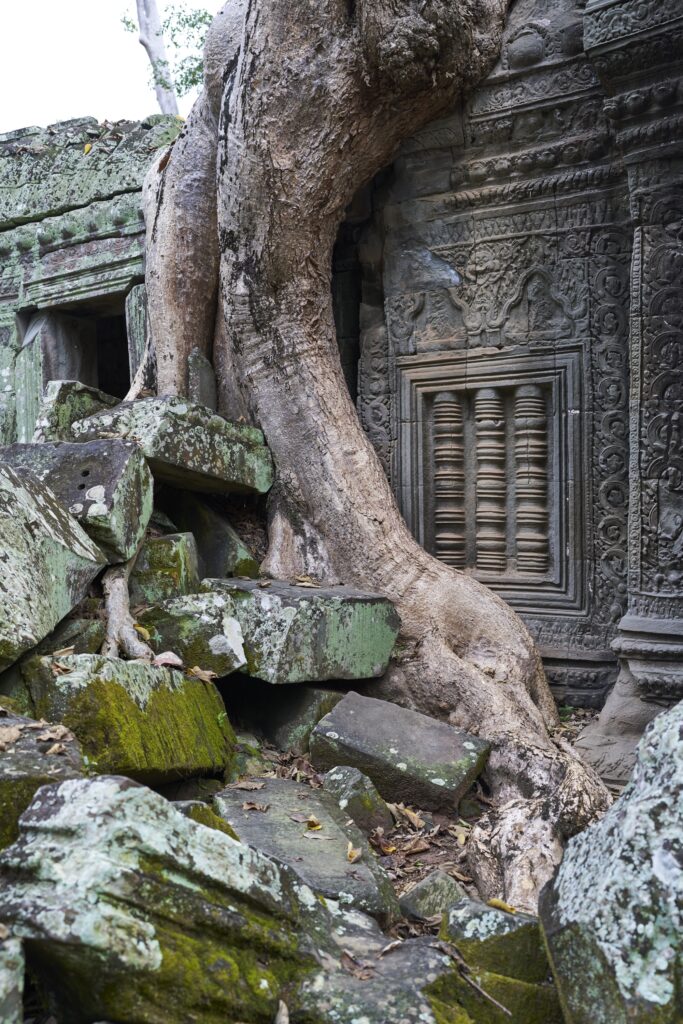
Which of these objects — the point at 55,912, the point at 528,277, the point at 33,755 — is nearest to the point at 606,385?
the point at 528,277

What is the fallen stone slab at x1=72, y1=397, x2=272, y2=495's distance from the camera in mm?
4477

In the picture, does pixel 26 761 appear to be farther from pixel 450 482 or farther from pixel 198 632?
pixel 450 482

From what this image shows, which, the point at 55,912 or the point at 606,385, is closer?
the point at 55,912

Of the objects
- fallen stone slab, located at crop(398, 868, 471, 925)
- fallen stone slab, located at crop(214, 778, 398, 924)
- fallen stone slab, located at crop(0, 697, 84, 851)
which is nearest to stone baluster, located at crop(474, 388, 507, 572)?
fallen stone slab, located at crop(214, 778, 398, 924)

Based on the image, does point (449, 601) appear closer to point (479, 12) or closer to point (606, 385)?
point (606, 385)

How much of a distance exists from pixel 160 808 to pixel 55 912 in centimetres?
29

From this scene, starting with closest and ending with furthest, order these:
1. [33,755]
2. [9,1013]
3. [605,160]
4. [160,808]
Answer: [9,1013] → [160,808] → [33,755] → [605,160]

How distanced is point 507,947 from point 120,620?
6.74 feet

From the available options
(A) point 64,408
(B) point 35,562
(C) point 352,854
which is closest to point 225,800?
(C) point 352,854

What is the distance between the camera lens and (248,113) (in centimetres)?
527

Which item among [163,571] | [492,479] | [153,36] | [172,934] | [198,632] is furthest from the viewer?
[153,36]

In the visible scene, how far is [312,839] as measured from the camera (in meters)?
3.02

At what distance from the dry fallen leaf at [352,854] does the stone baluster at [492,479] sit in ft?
8.96

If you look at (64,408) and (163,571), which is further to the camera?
(64,408)
